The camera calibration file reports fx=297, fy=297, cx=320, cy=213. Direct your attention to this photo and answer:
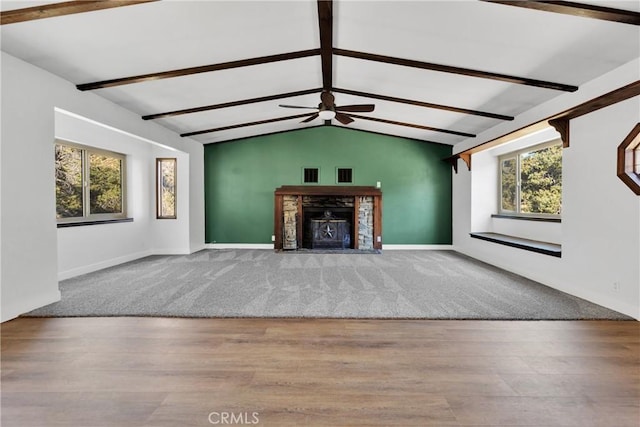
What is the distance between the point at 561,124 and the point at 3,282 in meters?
6.20

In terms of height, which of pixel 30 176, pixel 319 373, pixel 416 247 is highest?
pixel 30 176

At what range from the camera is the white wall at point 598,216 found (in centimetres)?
288

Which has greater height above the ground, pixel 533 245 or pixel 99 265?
pixel 533 245

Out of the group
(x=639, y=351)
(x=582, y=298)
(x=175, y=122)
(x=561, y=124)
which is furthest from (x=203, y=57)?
(x=582, y=298)

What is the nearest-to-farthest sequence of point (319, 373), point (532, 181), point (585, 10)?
point (319, 373) → point (585, 10) → point (532, 181)

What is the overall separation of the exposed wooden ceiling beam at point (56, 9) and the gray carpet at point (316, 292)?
254 centimetres

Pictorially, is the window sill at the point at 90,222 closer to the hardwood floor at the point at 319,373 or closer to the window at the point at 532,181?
the hardwood floor at the point at 319,373

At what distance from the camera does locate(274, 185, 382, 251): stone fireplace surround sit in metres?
6.79

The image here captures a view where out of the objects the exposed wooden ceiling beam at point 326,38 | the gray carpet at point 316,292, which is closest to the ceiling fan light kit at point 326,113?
the exposed wooden ceiling beam at point 326,38

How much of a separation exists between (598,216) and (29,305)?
19.6 ft

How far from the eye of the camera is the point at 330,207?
6891 mm

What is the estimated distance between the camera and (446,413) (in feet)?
4.93

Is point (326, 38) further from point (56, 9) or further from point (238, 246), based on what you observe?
point (238, 246)

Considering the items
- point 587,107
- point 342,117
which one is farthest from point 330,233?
point 587,107
